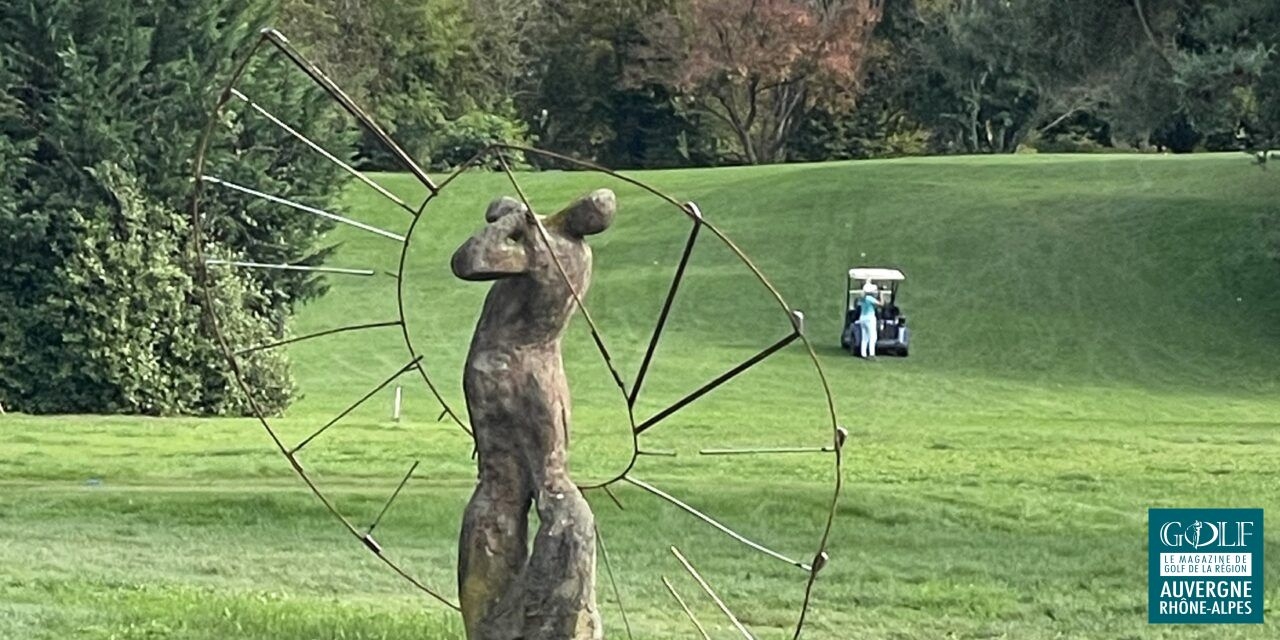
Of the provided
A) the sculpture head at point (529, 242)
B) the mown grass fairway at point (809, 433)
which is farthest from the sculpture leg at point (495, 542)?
the mown grass fairway at point (809, 433)

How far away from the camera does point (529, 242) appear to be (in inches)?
259

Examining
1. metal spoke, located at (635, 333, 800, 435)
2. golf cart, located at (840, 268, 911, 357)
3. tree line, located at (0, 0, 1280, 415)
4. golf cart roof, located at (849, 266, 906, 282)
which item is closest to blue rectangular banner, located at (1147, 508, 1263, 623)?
tree line, located at (0, 0, 1280, 415)

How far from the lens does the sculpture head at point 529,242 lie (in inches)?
255

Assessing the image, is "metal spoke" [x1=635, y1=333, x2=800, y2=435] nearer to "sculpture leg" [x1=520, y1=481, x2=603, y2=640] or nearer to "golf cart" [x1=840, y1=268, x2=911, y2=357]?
"sculpture leg" [x1=520, y1=481, x2=603, y2=640]

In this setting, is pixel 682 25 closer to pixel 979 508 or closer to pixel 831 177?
pixel 831 177

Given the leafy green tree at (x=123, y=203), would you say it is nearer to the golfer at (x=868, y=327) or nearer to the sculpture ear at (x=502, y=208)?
the golfer at (x=868, y=327)

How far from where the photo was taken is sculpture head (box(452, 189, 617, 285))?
6.46 meters

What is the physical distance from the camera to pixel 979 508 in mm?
16109

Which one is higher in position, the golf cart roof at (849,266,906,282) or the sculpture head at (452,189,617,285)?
the golf cart roof at (849,266,906,282)

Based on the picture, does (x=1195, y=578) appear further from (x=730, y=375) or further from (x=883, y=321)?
(x=883, y=321)

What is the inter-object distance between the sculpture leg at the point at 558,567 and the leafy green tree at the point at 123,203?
1860 cm

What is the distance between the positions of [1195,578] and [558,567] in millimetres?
6478

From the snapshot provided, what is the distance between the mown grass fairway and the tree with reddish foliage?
7941 millimetres

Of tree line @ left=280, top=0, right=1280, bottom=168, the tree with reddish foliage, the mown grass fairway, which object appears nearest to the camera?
the mown grass fairway
